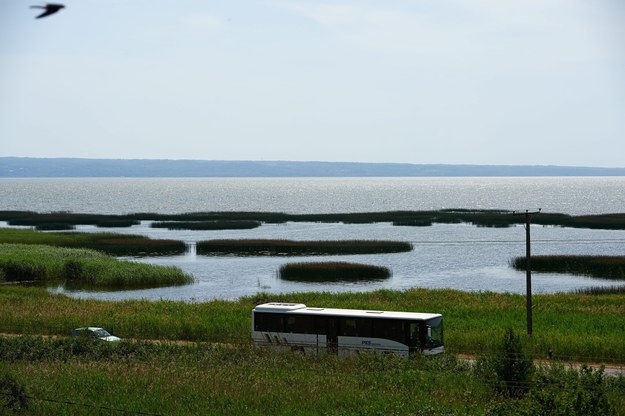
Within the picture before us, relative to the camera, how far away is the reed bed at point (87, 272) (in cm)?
7275

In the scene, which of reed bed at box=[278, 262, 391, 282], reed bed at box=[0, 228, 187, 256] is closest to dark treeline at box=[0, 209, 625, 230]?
reed bed at box=[0, 228, 187, 256]

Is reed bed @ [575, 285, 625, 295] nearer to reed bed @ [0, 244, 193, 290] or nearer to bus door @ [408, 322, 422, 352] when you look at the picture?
bus door @ [408, 322, 422, 352]

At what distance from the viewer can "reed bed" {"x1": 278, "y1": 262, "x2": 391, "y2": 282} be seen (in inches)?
3031

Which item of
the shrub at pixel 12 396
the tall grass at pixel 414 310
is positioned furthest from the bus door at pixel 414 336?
the shrub at pixel 12 396

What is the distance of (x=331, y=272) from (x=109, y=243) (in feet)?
117

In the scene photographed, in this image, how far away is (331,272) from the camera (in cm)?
7819

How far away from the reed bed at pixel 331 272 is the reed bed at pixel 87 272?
391 inches

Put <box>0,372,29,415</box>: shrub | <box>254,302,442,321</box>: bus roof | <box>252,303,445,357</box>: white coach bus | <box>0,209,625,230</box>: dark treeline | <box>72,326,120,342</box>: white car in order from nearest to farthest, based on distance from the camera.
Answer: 1. <box>0,372,29,415</box>: shrub
2. <box>252,303,445,357</box>: white coach bus
3. <box>254,302,442,321</box>: bus roof
4. <box>72,326,120,342</box>: white car
5. <box>0,209,625,230</box>: dark treeline

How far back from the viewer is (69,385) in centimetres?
3005

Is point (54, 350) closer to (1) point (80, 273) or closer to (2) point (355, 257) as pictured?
(1) point (80, 273)

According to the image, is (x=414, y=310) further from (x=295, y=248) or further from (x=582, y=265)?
(x=295, y=248)

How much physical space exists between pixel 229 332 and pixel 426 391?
16.5m

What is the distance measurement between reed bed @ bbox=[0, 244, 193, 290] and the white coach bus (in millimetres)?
35404

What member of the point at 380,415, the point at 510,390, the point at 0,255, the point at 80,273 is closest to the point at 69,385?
the point at 380,415
